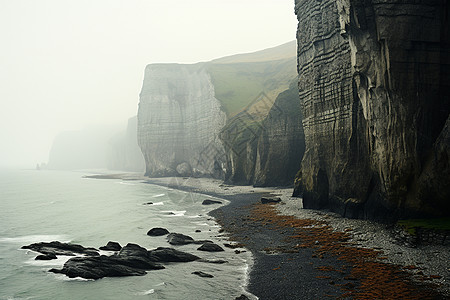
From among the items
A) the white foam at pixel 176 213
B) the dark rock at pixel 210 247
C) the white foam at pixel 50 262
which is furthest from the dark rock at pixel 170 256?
the white foam at pixel 176 213

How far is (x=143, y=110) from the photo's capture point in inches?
4515

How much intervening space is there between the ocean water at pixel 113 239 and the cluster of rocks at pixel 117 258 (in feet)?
1.52

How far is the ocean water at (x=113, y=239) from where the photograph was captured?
15.8 m

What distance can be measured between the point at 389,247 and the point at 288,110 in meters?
36.6

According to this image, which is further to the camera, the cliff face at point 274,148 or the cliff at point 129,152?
the cliff at point 129,152

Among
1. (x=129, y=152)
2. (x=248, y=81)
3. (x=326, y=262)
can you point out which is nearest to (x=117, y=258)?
(x=326, y=262)

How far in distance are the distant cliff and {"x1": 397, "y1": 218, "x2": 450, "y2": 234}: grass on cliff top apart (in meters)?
36.8

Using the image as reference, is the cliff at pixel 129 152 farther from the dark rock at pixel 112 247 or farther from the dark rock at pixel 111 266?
the dark rock at pixel 111 266

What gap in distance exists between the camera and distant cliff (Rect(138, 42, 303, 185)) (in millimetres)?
65250

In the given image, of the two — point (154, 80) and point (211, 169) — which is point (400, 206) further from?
point (154, 80)

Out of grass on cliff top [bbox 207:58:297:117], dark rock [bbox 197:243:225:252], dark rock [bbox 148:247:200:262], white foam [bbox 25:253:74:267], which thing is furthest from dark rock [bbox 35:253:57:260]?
grass on cliff top [bbox 207:58:297:117]

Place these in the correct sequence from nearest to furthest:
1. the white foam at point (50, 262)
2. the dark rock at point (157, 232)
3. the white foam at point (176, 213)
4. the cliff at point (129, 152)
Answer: the white foam at point (50, 262), the dark rock at point (157, 232), the white foam at point (176, 213), the cliff at point (129, 152)

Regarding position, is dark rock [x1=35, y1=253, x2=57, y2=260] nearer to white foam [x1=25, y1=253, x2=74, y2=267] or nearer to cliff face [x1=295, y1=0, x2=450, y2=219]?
white foam [x1=25, y1=253, x2=74, y2=267]

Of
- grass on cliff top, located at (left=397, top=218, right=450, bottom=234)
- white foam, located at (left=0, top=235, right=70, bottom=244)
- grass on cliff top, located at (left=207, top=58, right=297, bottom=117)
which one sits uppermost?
grass on cliff top, located at (left=207, top=58, right=297, bottom=117)
